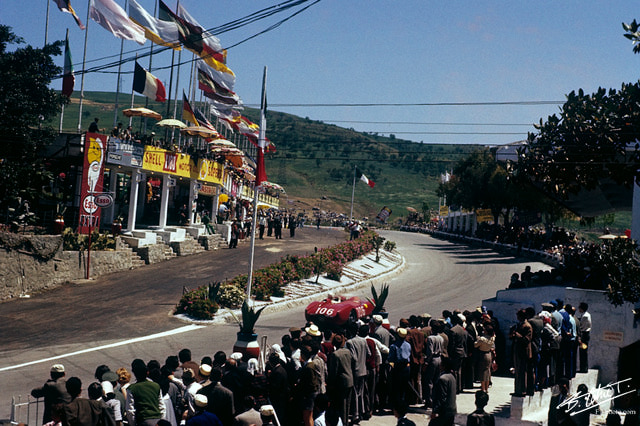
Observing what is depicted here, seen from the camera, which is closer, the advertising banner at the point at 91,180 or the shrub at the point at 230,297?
the shrub at the point at 230,297

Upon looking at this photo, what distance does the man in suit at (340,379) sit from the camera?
11000mm

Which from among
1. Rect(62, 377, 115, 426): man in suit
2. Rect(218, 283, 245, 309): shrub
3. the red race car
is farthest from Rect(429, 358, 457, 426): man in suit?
Rect(218, 283, 245, 309): shrub

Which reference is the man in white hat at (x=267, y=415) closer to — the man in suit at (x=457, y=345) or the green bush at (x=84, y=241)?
the man in suit at (x=457, y=345)

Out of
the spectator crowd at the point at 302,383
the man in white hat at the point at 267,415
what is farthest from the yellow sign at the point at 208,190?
the man in white hat at the point at 267,415

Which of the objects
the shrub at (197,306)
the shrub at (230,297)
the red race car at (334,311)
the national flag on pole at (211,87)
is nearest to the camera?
the red race car at (334,311)

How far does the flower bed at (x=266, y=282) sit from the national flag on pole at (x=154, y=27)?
1227 centimetres

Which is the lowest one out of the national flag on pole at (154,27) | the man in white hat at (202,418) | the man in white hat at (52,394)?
the man in white hat at (52,394)

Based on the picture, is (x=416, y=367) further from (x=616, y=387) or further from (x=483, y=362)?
(x=616, y=387)

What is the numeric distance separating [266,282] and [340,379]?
15.8m

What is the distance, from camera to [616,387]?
55.2 feet

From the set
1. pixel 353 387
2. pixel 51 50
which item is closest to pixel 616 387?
pixel 353 387

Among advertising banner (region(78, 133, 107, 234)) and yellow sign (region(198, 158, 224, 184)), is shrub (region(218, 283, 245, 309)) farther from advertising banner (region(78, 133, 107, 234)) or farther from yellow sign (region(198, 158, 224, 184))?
yellow sign (region(198, 158, 224, 184))

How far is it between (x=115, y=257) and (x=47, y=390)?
21.8 meters

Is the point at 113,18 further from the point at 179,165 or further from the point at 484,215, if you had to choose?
the point at 484,215
